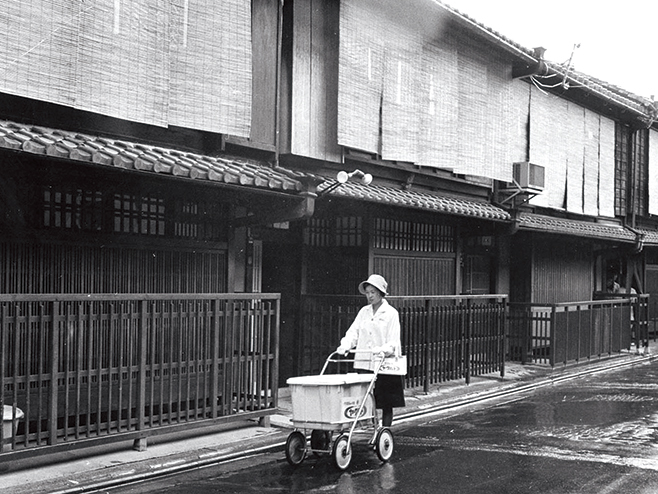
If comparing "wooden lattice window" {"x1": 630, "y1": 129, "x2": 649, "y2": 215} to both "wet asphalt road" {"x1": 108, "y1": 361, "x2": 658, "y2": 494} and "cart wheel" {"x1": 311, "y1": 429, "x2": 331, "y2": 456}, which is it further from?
"cart wheel" {"x1": 311, "y1": 429, "x2": 331, "y2": 456}

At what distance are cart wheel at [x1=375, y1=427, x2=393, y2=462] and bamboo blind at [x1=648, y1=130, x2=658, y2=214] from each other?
1990 cm

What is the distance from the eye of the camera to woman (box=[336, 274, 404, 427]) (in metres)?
9.51

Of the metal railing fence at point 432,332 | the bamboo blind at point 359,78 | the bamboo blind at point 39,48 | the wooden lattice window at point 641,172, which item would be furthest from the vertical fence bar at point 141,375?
the wooden lattice window at point 641,172

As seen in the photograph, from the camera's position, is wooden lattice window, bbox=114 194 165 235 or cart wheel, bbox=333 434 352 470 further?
wooden lattice window, bbox=114 194 165 235

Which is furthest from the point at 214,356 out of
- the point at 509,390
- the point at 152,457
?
the point at 509,390

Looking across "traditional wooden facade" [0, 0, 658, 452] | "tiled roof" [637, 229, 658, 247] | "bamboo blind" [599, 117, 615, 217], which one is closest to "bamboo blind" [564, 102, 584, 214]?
"traditional wooden facade" [0, 0, 658, 452]

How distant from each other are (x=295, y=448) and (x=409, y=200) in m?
5.99

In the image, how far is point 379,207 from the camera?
A: 1391 cm

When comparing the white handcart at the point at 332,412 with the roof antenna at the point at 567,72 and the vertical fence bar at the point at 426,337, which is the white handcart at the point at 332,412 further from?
the roof antenna at the point at 567,72

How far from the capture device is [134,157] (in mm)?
8320

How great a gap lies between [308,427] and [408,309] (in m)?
5.79

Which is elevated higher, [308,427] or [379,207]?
[379,207]

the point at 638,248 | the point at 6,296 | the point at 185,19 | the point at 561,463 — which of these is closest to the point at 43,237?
the point at 6,296

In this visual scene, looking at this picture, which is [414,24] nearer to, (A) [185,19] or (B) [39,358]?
(A) [185,19]
